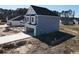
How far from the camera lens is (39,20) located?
3.06m

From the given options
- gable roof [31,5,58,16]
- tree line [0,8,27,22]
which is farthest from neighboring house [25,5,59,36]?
tree line [0,8,27,22]

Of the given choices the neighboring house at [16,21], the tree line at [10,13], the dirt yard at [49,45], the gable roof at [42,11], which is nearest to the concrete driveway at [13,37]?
the dirt yard at [49,45]

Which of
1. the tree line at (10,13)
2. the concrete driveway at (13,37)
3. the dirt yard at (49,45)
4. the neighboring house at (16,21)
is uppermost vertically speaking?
the tree line at (10,13)

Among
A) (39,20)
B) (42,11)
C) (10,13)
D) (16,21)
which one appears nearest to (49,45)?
(39,20)

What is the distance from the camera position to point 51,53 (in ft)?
9.92

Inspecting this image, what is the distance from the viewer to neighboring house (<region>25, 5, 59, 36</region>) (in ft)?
9.97

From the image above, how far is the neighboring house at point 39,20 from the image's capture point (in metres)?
3.04

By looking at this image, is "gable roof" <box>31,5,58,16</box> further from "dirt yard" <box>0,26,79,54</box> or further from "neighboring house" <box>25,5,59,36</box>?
"dirt yard" <box>0,26,79,54</box>

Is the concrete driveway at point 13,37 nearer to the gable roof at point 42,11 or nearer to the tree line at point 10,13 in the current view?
the tree line at point 10,13

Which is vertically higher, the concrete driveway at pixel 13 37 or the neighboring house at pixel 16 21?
the neighboring house at pixel 16 21
